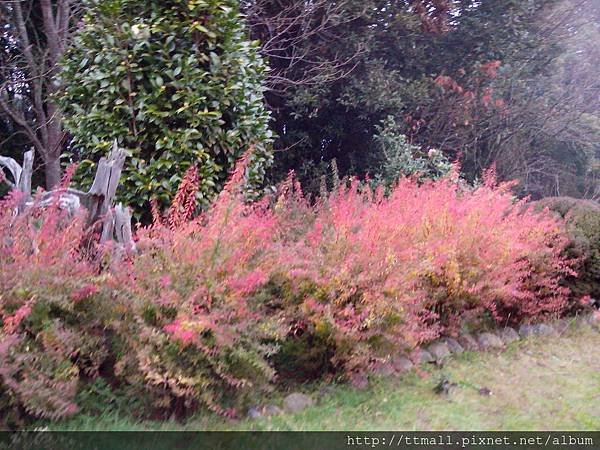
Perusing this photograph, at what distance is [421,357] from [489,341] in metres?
1.09

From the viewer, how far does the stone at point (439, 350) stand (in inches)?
219

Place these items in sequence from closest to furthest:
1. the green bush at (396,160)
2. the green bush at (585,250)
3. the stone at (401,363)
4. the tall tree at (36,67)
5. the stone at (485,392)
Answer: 1. the stone at (485,392)
2. the stone at (401,363)
3. the green bush at (585,250)
4. the tall tree at (36,67)
5. the green bush at (396,160)

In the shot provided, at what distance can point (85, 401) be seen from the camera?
3838 millimetres

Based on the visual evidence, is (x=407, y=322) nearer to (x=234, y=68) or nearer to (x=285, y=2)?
(x=234, y=68)

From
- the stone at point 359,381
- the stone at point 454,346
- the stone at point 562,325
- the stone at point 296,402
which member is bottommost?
the stone at point 562,325

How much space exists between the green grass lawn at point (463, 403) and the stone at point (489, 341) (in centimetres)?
17

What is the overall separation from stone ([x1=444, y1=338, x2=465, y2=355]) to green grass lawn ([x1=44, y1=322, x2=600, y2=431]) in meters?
0.08

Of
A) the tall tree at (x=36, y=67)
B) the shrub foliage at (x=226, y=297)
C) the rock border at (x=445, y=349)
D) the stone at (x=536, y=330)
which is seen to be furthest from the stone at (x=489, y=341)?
the tall tree at (x=36, y=67)

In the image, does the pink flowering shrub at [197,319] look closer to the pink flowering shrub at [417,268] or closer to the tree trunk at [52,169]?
the pink flowering shrub at [417,268]

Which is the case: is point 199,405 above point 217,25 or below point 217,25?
below

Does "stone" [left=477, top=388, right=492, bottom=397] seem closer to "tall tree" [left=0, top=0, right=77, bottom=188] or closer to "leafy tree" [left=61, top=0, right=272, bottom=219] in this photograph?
"leafy tree" [left=61, top=0, right=272, bottom=219]

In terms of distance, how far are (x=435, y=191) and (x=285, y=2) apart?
15.5 feet

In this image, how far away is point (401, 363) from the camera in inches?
203

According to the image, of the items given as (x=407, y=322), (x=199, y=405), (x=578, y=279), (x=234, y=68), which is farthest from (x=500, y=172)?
(x=199, y=405)
